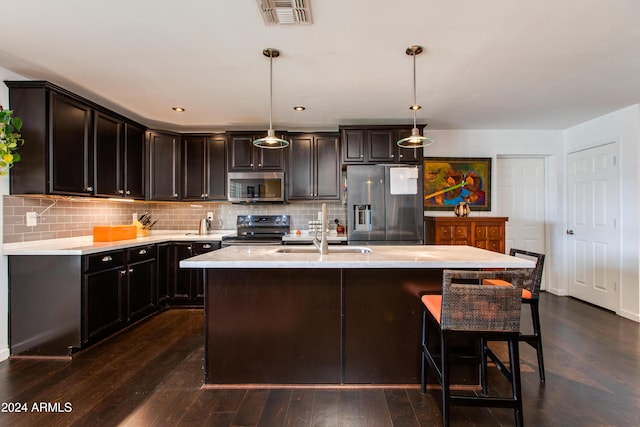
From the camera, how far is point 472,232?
3916 mm

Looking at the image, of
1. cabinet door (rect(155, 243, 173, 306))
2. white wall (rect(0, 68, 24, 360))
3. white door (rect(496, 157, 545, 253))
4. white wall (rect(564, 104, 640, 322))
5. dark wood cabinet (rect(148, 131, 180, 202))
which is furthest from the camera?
white door (rect(496, 157, 545, 253))

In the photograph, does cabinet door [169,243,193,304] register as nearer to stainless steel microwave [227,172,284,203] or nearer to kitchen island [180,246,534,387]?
stainless steel microwave [227,172,284,203]

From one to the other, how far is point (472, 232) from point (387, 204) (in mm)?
1161

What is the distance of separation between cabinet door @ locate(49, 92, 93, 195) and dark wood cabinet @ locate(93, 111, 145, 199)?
0.36ft

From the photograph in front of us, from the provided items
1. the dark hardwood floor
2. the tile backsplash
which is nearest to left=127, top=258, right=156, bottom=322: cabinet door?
the dark hardwood floor

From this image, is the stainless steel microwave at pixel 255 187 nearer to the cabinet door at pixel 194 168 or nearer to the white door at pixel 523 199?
the cabinet door at pixel 194 168

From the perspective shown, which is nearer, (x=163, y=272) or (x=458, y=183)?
(x=163, y=272)

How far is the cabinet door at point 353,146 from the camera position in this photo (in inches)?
155

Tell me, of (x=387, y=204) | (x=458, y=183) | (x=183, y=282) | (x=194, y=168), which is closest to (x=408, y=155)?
(x=387, y=204)

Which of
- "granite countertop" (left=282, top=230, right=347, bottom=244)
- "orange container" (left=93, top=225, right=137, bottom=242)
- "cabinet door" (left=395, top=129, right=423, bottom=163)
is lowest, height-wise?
"granite countertop" (left=282, top=230, right=347, bottom=244)

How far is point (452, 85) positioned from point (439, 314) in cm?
221

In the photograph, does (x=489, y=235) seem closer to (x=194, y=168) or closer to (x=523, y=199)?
(x=523, y=199)

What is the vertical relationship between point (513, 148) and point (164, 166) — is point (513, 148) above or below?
above

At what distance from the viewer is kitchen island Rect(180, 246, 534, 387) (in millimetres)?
2082
